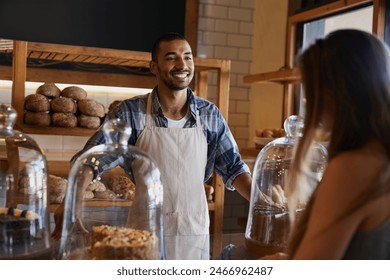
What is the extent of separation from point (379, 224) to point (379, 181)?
8 cm

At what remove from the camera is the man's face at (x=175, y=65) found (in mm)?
2188

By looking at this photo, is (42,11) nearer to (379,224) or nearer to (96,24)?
(96,24)

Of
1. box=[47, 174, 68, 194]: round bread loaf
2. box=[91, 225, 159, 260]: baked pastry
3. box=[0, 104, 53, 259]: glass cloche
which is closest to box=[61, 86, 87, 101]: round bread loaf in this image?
box=[47, 174, 68, 194]: round bread loaf

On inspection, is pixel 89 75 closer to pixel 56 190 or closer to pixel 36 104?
pixel 36 104

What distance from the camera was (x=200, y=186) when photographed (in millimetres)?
2215

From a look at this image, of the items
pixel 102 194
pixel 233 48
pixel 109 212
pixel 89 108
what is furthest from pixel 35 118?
pixel 233 48

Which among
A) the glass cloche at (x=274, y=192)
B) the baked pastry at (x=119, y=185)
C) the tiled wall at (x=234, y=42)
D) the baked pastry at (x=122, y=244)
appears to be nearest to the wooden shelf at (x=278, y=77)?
the tiled wall at (x=234, y=42)

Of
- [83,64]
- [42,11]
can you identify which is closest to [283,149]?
[83,64]

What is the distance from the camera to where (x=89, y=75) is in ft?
11.4

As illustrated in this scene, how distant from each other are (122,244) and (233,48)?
3226 mm

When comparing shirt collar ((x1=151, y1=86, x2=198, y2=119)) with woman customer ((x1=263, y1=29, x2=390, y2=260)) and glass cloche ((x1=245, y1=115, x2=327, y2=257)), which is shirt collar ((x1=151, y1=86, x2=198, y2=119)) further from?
woman customer ((x1=263, y1=29, x2=390, y2=260))

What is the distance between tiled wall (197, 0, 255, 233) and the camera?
401 centimetres

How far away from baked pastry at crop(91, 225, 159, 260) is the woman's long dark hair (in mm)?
428

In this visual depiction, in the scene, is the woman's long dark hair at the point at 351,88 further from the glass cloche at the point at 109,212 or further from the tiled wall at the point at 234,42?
the tiled wall at the point at 234,42
